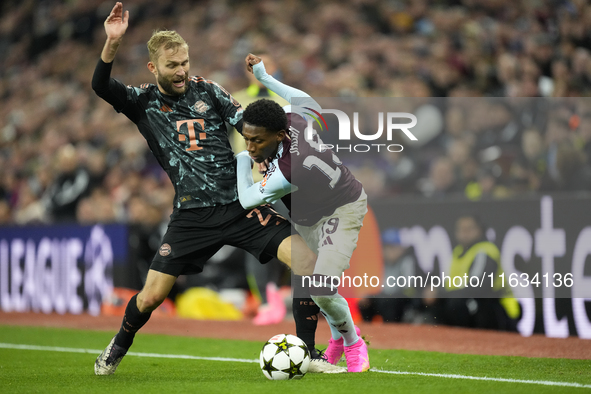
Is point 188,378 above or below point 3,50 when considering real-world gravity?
below

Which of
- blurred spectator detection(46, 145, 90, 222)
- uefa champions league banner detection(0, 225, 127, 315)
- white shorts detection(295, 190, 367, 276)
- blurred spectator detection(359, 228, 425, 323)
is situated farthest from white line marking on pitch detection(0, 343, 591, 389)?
blurred spectator detection(46, 145, 90, 222)

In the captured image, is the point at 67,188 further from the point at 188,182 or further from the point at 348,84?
the point at 188,182

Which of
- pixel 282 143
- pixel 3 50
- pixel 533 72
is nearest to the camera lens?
pixel 282 143

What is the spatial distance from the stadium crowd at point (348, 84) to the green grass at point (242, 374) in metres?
2.65

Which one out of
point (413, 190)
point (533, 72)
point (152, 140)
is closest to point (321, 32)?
point (533, 72)

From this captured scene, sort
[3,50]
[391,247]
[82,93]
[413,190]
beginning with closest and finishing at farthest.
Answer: [391,247], [413,190], [82,93], [3,50]

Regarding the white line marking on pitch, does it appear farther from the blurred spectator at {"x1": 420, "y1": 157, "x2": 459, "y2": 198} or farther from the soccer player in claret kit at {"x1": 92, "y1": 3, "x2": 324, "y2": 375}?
the blurred spectator at {"x1": 420, "y1": 157, "x2": 459, "y2": 198}

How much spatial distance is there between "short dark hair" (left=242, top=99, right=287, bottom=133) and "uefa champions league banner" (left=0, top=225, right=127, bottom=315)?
6.02m

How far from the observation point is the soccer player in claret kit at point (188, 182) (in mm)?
4809

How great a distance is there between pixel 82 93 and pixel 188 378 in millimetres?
11243

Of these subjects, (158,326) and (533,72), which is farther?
(533,72)

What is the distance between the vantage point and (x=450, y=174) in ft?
26.9

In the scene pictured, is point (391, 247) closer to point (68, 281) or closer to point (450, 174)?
point (450, 174)

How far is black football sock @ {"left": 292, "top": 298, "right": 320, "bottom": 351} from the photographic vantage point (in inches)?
195
